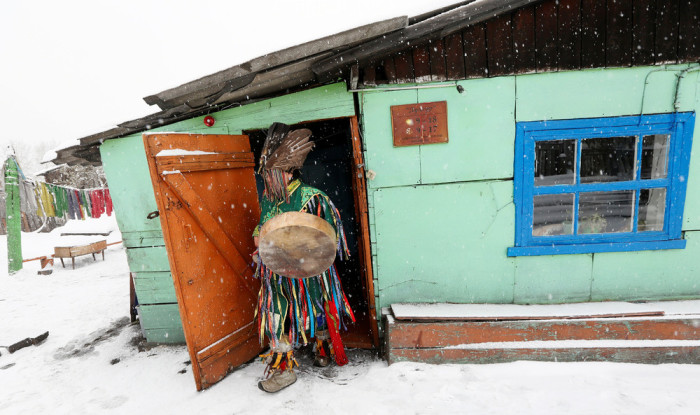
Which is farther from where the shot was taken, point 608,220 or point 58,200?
point 58,200

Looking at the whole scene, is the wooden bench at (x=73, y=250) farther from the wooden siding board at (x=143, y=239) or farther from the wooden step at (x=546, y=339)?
the wooden step at (x=546, y=339)

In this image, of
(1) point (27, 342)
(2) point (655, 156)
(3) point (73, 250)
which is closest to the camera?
(2) point (655, 156)

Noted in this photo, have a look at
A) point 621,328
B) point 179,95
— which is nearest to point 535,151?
point 621,328

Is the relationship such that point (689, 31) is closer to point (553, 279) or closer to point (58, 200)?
point (553, 279)

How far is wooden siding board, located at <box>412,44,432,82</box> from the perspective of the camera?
288cm

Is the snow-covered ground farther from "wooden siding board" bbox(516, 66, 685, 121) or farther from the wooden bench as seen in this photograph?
the wooden bench

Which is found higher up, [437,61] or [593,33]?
[593,33]

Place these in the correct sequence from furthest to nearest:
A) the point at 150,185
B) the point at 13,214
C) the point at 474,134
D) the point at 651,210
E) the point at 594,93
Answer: the point at 13,214, the point at 150,185, the point at 651,210, the point at 474,134, the point at 594,93

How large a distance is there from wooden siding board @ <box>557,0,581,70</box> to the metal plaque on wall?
1156 mm

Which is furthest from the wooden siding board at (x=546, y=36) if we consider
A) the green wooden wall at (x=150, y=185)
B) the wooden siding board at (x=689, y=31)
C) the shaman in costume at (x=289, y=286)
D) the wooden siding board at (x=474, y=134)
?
the shaman in costume at (x=289, y=286)

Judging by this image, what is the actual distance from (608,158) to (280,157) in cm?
357

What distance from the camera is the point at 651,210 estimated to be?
10.6 ft

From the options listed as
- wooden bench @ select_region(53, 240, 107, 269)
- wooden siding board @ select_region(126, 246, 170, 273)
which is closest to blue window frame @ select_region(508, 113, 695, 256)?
wooden siding board @ select_region(126, 246, 170, 273)

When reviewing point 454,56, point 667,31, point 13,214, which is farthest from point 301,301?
point 13,214
